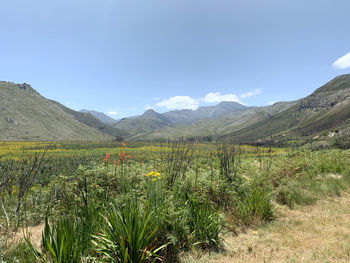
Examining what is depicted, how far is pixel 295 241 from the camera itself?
3594 mm

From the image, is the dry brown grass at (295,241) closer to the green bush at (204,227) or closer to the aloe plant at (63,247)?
the green bush at (204,227)

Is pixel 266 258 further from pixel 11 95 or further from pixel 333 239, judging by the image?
pixel 11 95

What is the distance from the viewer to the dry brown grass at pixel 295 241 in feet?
10.3

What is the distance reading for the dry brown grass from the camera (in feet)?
10.3

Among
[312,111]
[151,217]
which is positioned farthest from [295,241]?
[312,111]

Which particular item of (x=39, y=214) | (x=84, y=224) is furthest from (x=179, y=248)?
(x=39, y=214)

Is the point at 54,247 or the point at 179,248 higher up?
the point at 54,247

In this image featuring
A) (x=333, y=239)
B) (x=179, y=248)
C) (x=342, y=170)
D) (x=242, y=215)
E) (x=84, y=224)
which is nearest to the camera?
(x=84, y=224)

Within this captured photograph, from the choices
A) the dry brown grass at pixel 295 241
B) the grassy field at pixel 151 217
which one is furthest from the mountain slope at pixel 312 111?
the grassy field at pixel 151 217

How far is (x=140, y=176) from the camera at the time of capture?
507 cm

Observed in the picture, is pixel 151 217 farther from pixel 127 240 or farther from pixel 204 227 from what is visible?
pixel 204 227

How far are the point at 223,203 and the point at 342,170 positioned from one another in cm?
678

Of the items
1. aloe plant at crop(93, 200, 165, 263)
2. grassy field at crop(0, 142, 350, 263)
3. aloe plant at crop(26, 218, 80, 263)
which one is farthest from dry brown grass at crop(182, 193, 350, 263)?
aloe plant at crop(26, 218, 80, 263)

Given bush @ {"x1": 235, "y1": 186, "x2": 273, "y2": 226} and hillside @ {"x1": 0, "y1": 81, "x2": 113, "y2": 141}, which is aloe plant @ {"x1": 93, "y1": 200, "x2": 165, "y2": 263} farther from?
hillside @ {"x1": 0, "y1": 81, "x2": 113, "y2": 141}
